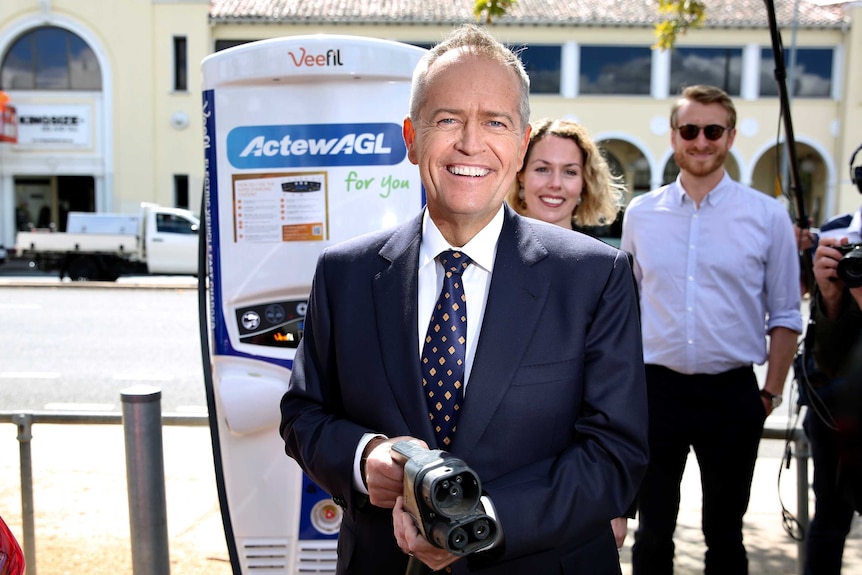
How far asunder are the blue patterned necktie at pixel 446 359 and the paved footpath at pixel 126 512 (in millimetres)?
2558

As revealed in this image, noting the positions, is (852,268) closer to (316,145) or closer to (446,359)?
(446,359)

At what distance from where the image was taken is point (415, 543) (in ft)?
4.76

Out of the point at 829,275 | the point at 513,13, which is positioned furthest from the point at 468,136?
the point at 513,13

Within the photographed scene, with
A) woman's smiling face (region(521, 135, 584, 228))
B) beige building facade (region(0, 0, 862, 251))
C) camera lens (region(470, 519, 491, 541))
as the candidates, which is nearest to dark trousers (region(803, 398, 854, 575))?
woman's smiling face (region(521, 135, 584, 228))

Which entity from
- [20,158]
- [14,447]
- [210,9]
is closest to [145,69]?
[210,9]

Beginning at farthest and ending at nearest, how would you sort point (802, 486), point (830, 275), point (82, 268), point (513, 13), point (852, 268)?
1. point (513, 13)
2. point (82, 268)
3. point (802, 486)
4. point (830, 275)
5. point (852, 268)

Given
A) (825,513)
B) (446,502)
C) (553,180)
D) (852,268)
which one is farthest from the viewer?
(825,513)

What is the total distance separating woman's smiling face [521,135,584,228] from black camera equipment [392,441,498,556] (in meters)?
1.72

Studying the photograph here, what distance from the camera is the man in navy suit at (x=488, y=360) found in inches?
64.8

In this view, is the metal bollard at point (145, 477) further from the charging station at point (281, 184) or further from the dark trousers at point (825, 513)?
the dark trousers at point (825, 513)

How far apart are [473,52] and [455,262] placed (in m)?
0.45

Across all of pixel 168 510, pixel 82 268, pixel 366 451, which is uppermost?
pixel 366 451

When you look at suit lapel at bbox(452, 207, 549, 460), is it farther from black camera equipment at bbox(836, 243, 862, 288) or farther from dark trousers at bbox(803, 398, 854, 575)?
dark trousers at bbox(803, 398, 854, 575)

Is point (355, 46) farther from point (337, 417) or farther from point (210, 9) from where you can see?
point (210, 9)
